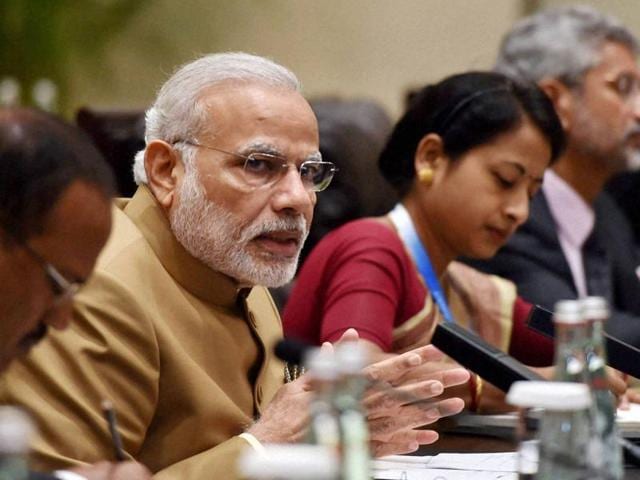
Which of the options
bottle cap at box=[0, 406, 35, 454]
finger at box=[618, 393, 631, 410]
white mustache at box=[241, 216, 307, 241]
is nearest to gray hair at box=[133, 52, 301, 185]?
white mustache at box=[241, 216, 307, 241]

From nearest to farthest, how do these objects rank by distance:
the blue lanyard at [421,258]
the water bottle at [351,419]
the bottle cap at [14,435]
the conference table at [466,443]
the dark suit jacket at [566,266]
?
the bottle cap at [14,435]
the water bottle at [351,419]
the conference table at [466,443]
the blue lanyard at [421,258]
the dark suit jacket at [566,266]

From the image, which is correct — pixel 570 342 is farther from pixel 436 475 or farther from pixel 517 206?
pixel 517 206

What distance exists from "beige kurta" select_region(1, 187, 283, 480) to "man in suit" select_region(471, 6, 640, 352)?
1.45 m

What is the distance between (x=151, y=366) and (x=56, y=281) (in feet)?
1.74

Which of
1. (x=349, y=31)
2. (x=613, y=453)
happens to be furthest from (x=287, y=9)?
(x=613, y=453)

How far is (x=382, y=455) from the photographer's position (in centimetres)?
192

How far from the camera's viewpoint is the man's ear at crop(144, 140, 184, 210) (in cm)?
204

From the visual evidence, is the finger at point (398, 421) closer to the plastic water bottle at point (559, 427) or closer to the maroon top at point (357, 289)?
the maroon top at point (357, 289)

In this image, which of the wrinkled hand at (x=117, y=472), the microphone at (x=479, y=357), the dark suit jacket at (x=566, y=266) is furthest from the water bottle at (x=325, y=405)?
the dark suit jacket at (x=566, y=266)

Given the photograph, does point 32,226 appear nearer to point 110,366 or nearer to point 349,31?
point 110,366

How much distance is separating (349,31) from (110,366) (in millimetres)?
3516

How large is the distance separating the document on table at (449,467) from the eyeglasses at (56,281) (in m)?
0.59

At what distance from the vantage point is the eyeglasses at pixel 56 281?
132 cm

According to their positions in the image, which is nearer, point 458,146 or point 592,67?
point 458,146
